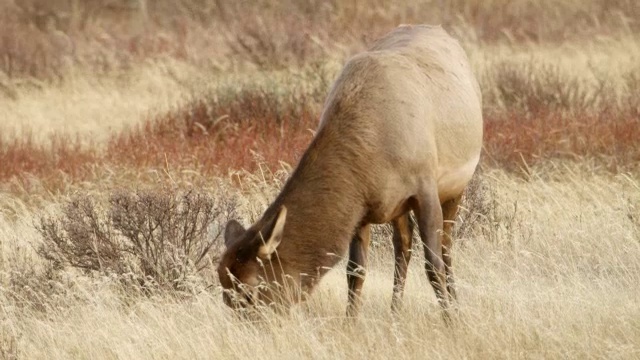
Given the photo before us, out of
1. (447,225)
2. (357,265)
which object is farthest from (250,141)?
(357,265)

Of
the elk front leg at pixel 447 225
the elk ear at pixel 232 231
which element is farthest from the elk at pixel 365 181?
the elk front leg at pixel 447 225

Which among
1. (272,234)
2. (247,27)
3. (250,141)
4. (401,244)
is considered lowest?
(247,27)

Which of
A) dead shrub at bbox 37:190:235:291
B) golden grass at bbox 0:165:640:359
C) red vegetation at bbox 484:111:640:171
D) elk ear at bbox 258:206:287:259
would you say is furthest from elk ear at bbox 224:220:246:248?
red vegetation at bbox 484:111:640:171

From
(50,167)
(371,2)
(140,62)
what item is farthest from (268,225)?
(371,2)

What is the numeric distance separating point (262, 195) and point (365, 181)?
3.90 m

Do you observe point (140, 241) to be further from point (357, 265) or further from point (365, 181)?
point (365, 181)

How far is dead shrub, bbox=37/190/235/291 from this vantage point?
8.24 meters

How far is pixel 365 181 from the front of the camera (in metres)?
6.82

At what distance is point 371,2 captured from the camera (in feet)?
97.8

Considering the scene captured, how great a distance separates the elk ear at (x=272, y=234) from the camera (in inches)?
244

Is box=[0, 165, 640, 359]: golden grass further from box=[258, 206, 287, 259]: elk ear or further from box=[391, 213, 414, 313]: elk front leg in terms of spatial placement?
box=[258, 206, 287, 259]: elk ear

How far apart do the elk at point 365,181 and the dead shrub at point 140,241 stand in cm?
133

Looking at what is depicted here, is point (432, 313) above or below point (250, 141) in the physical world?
above

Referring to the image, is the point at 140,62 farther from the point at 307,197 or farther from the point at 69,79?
the point at 307,197
